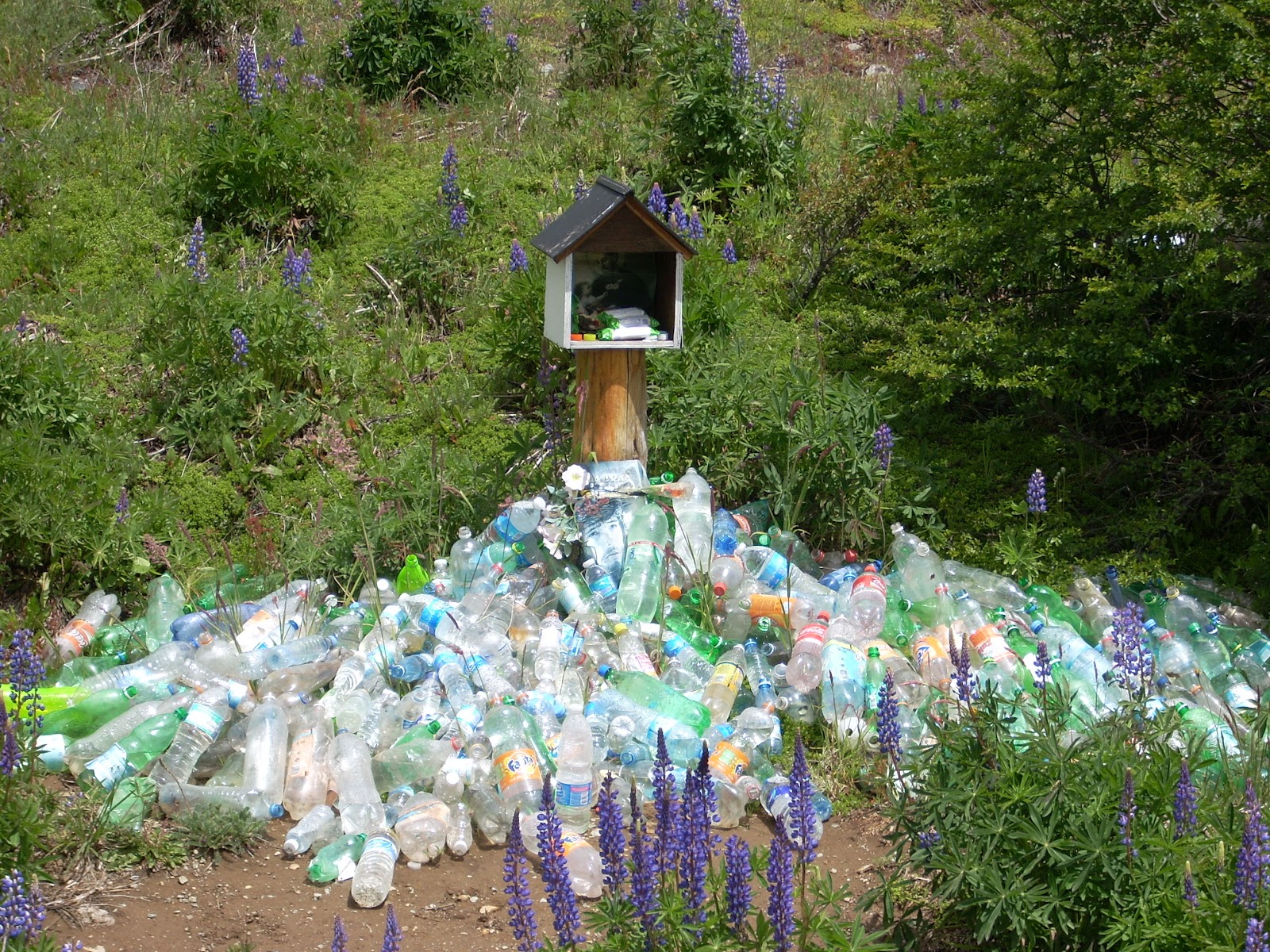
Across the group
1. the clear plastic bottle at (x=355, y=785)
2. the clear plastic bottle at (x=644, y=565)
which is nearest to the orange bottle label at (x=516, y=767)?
the clear plastic bottle at (x=355, y=785)

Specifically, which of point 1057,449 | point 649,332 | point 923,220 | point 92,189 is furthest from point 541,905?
point 92,189

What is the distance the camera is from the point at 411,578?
5234 millimetres

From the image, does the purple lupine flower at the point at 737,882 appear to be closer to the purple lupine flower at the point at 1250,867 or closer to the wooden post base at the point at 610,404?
the purple lupine flower at the point at 1250,867

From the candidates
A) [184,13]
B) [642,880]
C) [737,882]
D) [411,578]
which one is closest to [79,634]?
[411,578]

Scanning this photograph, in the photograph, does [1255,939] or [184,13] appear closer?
[1255,939]

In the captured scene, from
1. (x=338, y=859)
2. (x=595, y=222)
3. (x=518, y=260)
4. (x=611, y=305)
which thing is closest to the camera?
(x=338, y=859)

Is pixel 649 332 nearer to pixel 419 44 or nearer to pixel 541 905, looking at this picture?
pixel 541 905

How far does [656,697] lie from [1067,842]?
6.36 feet

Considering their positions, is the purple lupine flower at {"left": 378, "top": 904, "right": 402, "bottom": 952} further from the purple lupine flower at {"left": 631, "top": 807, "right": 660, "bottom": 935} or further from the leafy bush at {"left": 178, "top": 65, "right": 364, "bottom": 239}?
the leafy bush at {"left": 178, "top": 65, "right": 364, "bottom": 239}

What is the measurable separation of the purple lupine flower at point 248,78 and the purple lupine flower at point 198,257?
1.01m

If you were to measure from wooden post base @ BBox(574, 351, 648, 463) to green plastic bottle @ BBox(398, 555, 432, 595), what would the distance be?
808 millimetres

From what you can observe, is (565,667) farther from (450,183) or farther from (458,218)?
(450,183)

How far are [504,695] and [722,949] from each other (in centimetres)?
199

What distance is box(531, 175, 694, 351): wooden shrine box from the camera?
4941mm
